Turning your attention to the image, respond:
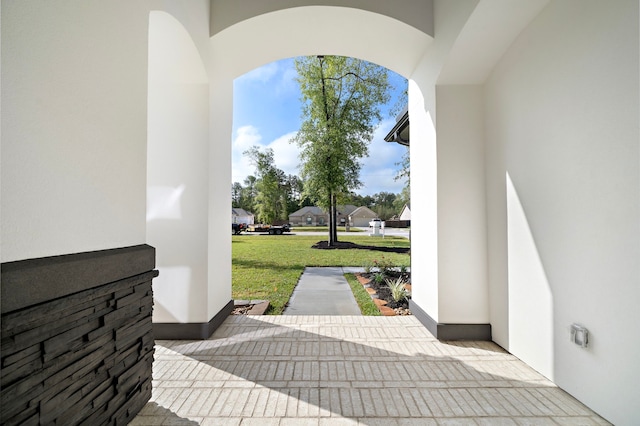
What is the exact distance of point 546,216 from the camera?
2268 mm

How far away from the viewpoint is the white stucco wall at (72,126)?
1.16m

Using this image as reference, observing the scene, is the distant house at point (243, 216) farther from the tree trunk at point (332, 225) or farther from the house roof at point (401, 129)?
the house roof at point (401, 129)

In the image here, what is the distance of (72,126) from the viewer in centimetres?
143

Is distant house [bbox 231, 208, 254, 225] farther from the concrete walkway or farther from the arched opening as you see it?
the concrete walkway

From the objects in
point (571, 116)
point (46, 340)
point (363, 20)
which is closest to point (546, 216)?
point (571, 116)

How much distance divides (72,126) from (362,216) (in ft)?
126

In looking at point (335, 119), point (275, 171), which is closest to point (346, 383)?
point (335, 119)

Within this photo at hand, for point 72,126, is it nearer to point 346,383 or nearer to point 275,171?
point 346,383

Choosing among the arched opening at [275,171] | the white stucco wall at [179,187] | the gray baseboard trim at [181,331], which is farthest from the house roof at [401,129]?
the gray baseboard trim at [181,331]

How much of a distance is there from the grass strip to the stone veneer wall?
269cm

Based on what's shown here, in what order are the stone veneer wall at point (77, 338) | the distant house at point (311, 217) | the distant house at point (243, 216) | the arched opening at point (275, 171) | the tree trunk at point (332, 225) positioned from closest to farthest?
the stone veneer wall at point (77, 338)
the arched opening at point (275, 171)
the tree trunk at point (332, 225)
the distant house at point (243, 216)
the distant house at point (311, 217)

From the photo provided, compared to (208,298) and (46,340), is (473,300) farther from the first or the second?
(46,340)

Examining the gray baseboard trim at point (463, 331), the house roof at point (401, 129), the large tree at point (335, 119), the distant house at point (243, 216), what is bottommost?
the gray baseboard trim at point (463, 331)

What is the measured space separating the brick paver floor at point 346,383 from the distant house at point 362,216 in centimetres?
3420
